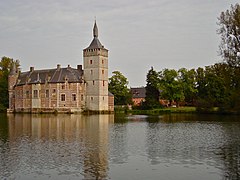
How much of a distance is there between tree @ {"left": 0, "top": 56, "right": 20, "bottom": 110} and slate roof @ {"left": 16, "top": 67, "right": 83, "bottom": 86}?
796 centimetres

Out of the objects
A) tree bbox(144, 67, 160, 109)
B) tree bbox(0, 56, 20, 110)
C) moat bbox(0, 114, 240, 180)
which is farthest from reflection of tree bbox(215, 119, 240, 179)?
tree bbox(0, 56, 20, 110)

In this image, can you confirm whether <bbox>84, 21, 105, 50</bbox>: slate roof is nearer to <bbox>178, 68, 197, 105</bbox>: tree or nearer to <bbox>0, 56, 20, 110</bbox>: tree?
<bbox>178, 68, 197, 105</bbox>: tree

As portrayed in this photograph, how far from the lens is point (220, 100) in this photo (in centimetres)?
6469

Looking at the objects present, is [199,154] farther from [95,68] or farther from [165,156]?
[95,68]

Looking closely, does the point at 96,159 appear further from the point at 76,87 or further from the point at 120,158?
the point at 76,87

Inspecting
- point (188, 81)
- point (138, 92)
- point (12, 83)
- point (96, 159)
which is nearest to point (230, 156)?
point (96, 159)

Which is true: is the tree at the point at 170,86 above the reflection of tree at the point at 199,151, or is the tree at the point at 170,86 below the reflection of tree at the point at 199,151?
above

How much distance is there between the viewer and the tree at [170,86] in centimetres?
7388

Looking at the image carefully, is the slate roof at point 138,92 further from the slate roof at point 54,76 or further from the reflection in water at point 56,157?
the reflection in water at point 56,157

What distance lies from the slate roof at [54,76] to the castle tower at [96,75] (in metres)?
2.14

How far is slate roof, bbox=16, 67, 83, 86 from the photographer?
66688 mm

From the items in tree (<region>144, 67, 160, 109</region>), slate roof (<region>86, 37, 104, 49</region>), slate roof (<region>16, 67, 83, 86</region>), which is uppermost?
slate roof (<region>86, 37, 104, 49</region>)

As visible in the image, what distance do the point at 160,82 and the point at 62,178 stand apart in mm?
63877

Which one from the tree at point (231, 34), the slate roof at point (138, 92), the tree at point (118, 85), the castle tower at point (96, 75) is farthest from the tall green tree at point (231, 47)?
the slate roof at point (138, 92)
